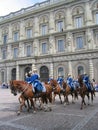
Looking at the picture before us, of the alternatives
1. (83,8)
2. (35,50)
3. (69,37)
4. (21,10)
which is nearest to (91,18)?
(83,8)

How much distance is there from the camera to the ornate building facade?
91.7 feet

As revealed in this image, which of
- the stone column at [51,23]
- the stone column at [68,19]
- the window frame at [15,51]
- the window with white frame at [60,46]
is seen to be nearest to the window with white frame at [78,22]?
the stone column at [68,19]

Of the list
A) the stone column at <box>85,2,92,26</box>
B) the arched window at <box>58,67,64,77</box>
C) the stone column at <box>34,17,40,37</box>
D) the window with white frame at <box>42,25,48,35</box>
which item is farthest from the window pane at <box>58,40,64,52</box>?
the stone column at <box>85,2,92,26</box>

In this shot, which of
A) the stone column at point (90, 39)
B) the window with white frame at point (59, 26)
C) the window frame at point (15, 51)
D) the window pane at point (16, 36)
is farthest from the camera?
the window pane at point (16, 36)

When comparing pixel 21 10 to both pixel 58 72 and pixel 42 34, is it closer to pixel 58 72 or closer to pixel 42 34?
pixel 42 34

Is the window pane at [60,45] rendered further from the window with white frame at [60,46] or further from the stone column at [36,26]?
the stone column at [36,26]

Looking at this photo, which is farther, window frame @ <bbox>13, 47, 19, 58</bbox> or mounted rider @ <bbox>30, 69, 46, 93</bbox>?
window frame @ <bbox>13, 47, 19, 58</bbox>

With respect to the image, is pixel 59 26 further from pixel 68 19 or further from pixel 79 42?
pixel 79 42

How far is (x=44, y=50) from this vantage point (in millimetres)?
32156

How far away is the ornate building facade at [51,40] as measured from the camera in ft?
91.7

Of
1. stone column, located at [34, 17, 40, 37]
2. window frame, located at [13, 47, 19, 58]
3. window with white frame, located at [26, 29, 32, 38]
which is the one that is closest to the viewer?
stone column, located at [34, 17, 40, 37]

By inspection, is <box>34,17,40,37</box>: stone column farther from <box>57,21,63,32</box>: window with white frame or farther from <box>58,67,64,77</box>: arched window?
<box>58,67,64,77</box>: arched window

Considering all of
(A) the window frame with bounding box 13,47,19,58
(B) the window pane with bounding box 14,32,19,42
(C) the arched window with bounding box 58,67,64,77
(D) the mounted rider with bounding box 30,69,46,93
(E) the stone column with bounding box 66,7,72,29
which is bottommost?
(D) the mounted rider with bounding box 30,69,46,93

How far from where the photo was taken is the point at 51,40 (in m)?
31.2
